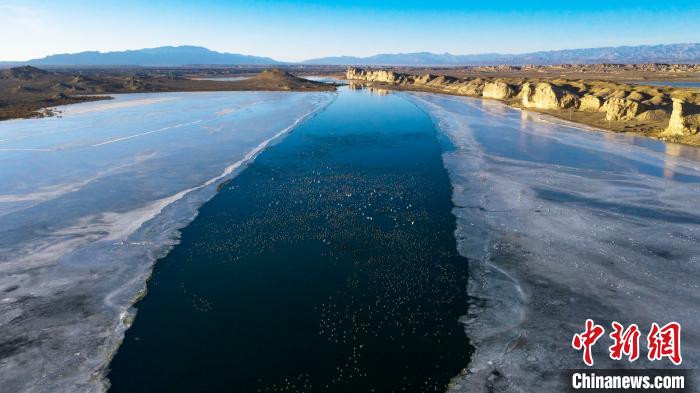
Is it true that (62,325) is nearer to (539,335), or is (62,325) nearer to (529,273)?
(539,335)

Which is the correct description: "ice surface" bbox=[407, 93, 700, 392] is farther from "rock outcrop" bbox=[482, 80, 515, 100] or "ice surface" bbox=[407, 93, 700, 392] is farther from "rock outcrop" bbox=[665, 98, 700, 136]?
"rock outcrop" bbox=[482, 80, 515, 100]

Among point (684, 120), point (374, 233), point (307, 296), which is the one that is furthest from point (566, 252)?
point (684, 120)

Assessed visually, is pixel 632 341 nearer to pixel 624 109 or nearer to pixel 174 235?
pixel 174 235

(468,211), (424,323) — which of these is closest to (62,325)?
(424,323)

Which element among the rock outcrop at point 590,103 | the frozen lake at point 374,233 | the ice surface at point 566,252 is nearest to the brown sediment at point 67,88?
the frozen lake at point 374,233

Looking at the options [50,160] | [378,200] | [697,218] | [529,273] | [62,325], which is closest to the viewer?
[62,325]

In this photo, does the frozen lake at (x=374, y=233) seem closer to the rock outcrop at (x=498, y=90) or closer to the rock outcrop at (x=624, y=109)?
the rock outcrop at (x=624, y=109)

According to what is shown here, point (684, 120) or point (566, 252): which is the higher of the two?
point (684, 120)
